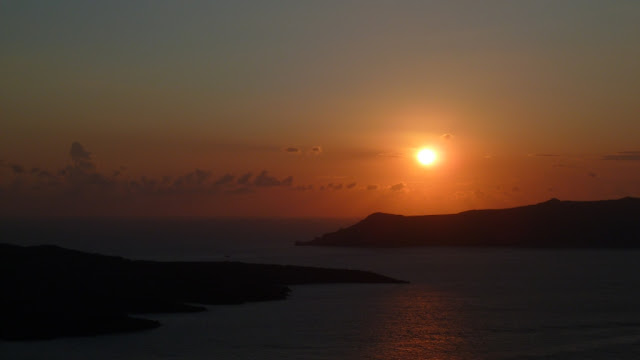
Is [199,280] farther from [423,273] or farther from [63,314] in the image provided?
[423,273]

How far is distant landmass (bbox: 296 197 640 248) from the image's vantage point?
488 ft

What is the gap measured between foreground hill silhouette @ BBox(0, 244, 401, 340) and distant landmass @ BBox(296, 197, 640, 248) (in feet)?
296

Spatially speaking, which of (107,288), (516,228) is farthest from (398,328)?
(516,228)

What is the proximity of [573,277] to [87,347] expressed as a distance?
56.8 metres

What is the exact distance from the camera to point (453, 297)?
58.7m

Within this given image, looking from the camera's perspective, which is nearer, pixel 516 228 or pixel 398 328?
pixel 398 328

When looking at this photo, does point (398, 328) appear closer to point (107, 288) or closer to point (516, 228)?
point (107, 288)

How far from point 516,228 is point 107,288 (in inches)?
4790

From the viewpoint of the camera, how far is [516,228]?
522 ft

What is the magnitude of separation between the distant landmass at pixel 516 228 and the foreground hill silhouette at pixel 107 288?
90190mm

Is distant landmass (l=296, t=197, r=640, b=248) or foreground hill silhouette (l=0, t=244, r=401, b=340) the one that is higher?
distant landmass (l=296, t=197, r=640, b=248)

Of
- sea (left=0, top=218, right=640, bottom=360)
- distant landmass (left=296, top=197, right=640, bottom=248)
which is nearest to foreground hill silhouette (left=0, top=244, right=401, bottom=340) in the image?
sea (left=0, top=218, right=640, bottom=360)

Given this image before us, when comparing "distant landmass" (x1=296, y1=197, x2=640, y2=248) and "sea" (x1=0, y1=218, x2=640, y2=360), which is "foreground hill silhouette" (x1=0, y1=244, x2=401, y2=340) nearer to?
"sea" (x1=0, y1=218, x2=640, y2=360)

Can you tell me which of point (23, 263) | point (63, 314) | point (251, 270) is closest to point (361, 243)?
point (251, 270)
